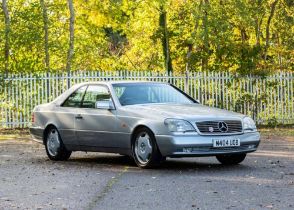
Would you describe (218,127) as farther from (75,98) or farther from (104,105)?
(75,98)

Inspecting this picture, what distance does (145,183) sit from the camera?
10.6m

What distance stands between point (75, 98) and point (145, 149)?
2691 millimetres

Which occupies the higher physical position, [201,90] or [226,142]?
[201,90]

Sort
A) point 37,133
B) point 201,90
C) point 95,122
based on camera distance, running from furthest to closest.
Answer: point 201,90, point 37,133, point 95,122

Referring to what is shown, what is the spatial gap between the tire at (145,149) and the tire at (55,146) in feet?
7.80

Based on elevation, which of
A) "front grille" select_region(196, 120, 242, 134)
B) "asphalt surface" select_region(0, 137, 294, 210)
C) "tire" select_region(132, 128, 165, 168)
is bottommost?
"asphalt surface" select_region(0, 137, 294, 210)

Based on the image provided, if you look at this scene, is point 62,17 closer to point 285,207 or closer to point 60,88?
point 60,88

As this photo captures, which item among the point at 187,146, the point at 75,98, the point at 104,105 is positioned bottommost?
the point at 187,146

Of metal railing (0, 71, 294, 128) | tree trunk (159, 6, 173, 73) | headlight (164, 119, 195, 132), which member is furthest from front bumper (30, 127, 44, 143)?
tree trunk (159, 6, 173, 73)

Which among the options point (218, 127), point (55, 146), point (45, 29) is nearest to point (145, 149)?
point (218, 127)

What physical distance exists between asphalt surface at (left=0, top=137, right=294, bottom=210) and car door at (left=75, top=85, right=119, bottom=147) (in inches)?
19.1

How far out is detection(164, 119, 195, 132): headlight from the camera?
11.9 metres

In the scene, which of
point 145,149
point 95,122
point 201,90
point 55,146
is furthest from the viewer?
point 201,90

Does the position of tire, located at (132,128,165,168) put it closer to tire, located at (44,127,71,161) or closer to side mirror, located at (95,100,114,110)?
side mirror, located at (95,100,114,110)
